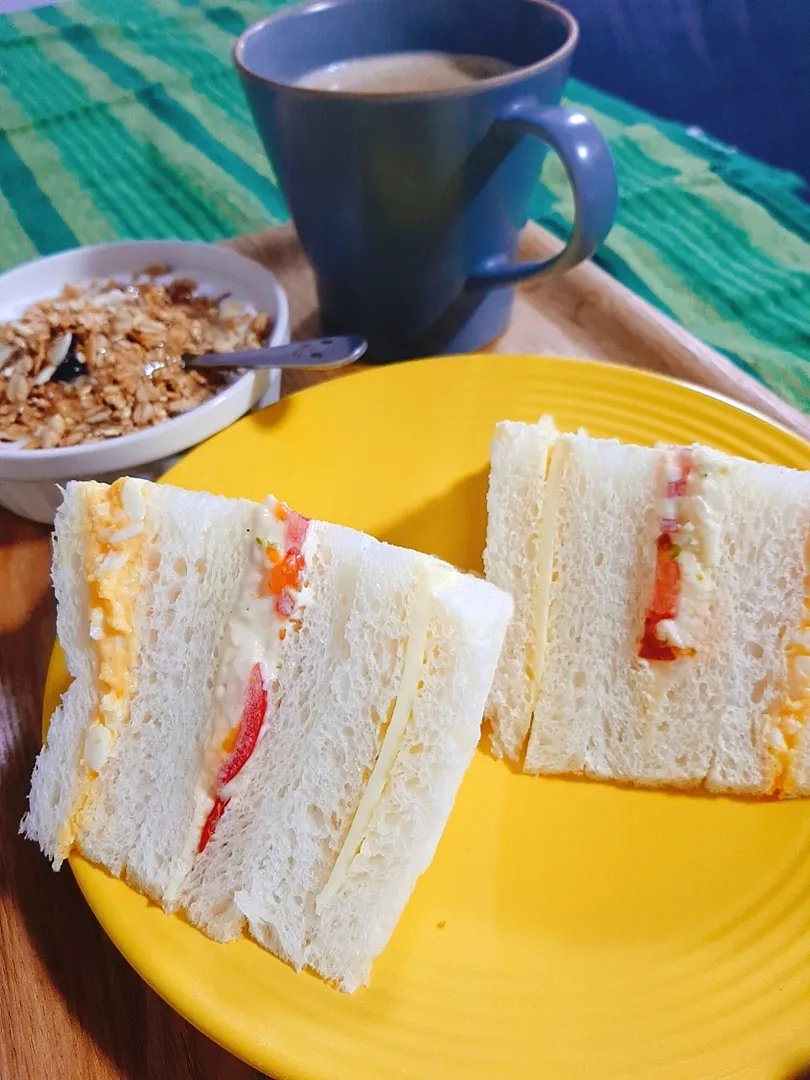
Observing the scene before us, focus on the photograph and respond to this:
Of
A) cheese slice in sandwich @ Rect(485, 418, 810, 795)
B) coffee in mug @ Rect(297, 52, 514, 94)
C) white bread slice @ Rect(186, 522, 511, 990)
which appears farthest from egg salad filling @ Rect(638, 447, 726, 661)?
coffee in mug @ Rect(297, 52, 514, 94)

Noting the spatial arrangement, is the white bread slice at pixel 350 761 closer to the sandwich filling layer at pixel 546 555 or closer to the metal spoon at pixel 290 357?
the sandwich filling layer at pixel 546 555

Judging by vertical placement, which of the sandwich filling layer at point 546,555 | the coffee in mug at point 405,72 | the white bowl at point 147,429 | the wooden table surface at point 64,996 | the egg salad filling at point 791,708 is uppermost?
the coffee in mug at point 405,72

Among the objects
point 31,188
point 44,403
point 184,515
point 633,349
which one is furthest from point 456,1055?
point 31,188

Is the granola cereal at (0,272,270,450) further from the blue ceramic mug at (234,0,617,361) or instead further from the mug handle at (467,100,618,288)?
the mug handle at (467,100,618,288)

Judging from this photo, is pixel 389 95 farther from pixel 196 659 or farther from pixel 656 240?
pixel 656 240

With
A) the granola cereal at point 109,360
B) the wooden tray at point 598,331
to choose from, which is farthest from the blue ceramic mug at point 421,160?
the granola cereal at point 109,360

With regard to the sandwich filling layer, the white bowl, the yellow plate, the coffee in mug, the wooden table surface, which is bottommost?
the wooden table surface
